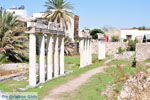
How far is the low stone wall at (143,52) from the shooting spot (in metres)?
33.2

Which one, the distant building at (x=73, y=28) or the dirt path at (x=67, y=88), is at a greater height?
the distant building at (x=73, y=28)

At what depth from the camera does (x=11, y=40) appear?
33250 millimetres

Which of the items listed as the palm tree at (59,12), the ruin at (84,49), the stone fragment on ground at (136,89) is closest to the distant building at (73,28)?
the palm tree at (59,12)

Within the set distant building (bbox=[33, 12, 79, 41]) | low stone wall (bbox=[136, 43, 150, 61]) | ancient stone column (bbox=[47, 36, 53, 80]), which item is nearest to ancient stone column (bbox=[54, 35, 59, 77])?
ancient stone column (bbox=[47, 36, 53, 80])

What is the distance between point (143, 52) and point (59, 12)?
15.6 metres

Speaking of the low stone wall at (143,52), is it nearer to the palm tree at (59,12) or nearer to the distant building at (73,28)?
Result: the palm tree at (59,12)

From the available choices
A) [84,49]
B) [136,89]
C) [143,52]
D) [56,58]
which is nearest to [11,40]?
[84,49]

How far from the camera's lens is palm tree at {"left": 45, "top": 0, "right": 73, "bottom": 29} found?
45.3 meters

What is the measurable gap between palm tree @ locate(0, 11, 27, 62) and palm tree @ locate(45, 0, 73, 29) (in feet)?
35.6

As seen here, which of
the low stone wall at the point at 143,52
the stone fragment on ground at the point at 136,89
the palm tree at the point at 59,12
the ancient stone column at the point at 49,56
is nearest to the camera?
the stone fragment on ground at the point at 136,89

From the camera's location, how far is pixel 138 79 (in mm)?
12289

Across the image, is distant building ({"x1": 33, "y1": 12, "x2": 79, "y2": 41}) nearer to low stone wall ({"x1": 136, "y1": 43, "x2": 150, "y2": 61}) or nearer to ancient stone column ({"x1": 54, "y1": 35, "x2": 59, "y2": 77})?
low stone wall ({"x1": 136, "y1": 43, "x2": 150, "y2": 61})

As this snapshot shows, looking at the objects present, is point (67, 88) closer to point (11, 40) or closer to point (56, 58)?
point (56, 58)

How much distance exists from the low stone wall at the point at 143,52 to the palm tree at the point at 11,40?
10.7 m
